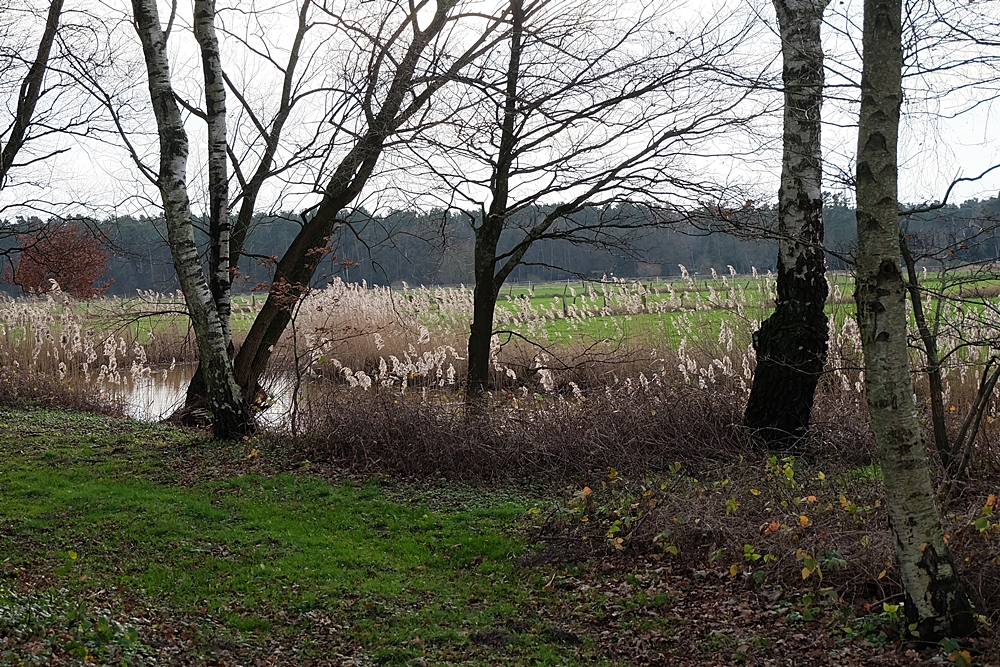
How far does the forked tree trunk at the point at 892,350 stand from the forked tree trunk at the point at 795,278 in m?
2.99

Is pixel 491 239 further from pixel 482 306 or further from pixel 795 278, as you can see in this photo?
pixel 795 278

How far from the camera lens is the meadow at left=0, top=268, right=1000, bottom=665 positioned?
164 inches

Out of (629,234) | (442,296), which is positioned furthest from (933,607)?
(442,296)

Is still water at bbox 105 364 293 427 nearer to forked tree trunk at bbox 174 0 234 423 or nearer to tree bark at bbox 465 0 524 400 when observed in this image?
forked tree trunk at bbox 174 0 234 423

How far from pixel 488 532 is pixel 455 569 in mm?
681

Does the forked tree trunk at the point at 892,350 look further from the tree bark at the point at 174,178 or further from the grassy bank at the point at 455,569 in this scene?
the tree bark at the point at 174,178

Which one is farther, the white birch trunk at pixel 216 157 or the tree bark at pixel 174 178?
the white birch trunk at pixel 216 157

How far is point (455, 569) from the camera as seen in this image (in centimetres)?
546

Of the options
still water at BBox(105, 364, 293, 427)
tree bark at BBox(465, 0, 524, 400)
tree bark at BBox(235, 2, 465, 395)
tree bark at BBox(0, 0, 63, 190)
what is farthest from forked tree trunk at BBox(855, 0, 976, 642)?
tree bark at BBox(0, 0, 63, 190)

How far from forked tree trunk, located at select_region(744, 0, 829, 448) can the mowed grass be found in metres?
2.28

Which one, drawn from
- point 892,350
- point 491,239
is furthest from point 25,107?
point 892,350

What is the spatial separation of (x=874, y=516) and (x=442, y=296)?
12318 mm

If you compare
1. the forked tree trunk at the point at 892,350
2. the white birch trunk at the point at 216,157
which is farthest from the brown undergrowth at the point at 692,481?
the white birch trunk at the point at 216,157

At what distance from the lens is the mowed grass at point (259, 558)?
14.0 feet
